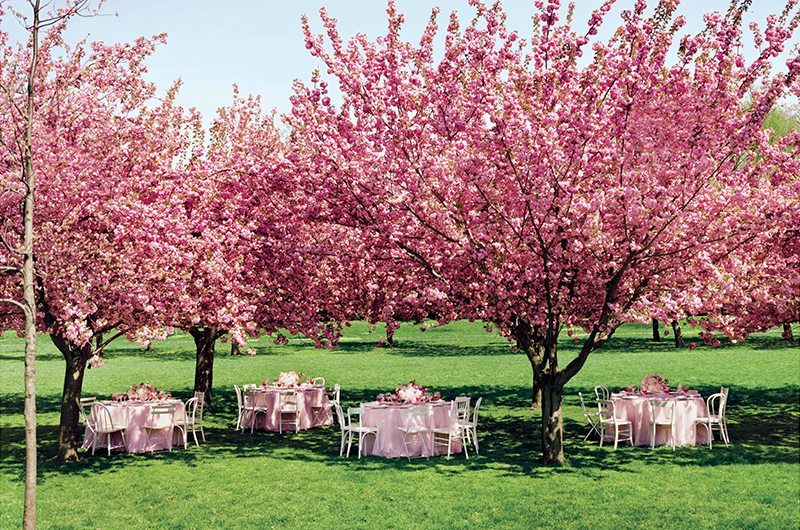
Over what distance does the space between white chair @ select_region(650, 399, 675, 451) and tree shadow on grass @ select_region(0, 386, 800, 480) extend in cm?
32

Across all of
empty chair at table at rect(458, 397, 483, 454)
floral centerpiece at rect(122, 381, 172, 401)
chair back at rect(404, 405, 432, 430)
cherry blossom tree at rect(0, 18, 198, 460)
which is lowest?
empty chair at table at rect(458, 397, 483, 454)

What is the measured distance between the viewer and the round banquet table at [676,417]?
14.3 meters

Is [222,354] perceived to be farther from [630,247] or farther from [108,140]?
[630,247]

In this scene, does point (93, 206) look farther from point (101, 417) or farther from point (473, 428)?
point (473, 428)

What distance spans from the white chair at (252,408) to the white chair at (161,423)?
2.37 m

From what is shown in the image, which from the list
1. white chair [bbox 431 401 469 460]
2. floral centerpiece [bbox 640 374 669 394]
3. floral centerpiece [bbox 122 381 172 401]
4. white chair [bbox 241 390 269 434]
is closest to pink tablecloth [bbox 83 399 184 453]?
floral centerpiece [bbox 122 381 172 401]

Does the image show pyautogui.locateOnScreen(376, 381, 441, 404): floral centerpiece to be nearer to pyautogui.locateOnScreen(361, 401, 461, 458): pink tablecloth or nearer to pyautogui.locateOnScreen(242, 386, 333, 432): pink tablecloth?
pyautogui.locateOnScreen(361, 401, 461, 458): pink tablecloth

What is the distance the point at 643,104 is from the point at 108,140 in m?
8.13

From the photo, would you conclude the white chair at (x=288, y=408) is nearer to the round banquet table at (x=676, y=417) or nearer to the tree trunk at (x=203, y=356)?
the tree trunk at (x=203, y=356)

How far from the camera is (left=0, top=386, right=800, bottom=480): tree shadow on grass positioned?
42.0 feet

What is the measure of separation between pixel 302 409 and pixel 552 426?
6501 millimetres

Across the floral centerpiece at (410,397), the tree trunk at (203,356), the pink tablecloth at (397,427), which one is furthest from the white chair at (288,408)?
the tree trunk at (203,356)

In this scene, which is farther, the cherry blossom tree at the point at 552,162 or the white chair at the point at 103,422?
the white chair at the point at 103,422

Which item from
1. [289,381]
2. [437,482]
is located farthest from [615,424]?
[289,381]
